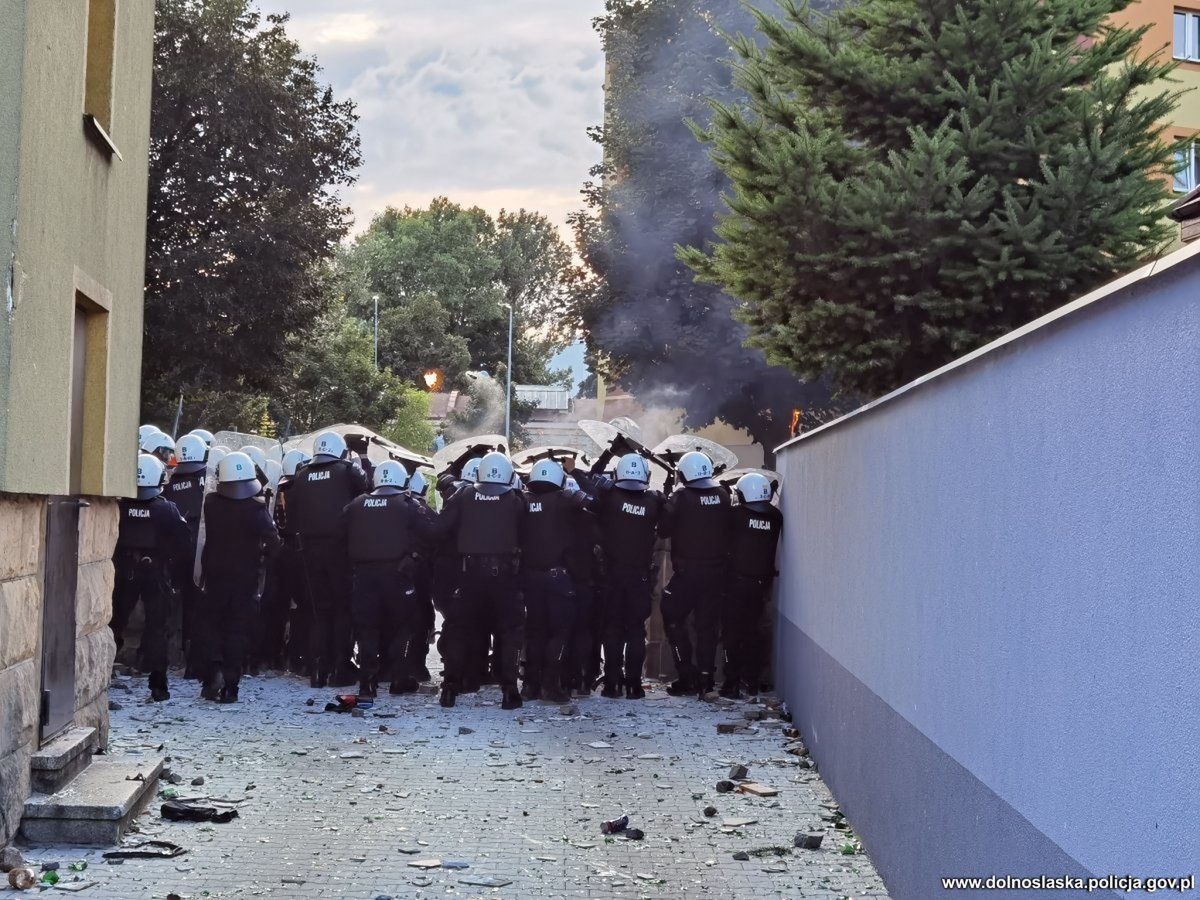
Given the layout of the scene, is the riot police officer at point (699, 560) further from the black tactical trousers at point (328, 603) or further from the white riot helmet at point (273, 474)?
the white riot helmet at point (273, 474)

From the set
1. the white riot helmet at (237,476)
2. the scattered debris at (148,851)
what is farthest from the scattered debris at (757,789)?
the white riot helmet at (237,476)

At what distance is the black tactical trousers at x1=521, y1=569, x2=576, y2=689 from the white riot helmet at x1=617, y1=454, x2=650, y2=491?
1.00 m

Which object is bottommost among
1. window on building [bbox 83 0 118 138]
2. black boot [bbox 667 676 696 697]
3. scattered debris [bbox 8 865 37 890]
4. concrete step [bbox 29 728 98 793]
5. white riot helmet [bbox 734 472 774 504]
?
scattered debris [bbox 8 865 37 890]

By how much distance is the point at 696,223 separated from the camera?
29.3 m

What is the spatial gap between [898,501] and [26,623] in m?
4.24

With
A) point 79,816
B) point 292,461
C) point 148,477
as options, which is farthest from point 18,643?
point 292,461

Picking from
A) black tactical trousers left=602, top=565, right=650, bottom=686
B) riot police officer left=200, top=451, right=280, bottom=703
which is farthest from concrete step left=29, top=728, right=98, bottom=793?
black tactical trousers left=602, top=565, right=650, bottom=686

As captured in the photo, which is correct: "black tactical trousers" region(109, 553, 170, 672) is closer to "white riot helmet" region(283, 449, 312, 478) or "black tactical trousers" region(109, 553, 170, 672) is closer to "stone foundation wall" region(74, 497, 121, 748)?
"white riot helmet" region(283, 449, 312, 478)

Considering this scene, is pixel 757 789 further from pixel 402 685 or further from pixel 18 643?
pixel 402 685

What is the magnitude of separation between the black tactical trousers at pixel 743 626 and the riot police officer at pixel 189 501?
4.73m

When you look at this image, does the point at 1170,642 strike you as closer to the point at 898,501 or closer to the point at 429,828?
the point at 898,501

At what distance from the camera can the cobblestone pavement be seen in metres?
6.72

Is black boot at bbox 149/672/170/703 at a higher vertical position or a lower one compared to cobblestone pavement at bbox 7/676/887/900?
higher

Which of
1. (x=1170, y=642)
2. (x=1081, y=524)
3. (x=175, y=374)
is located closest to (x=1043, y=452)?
(x=1081, y=524)
